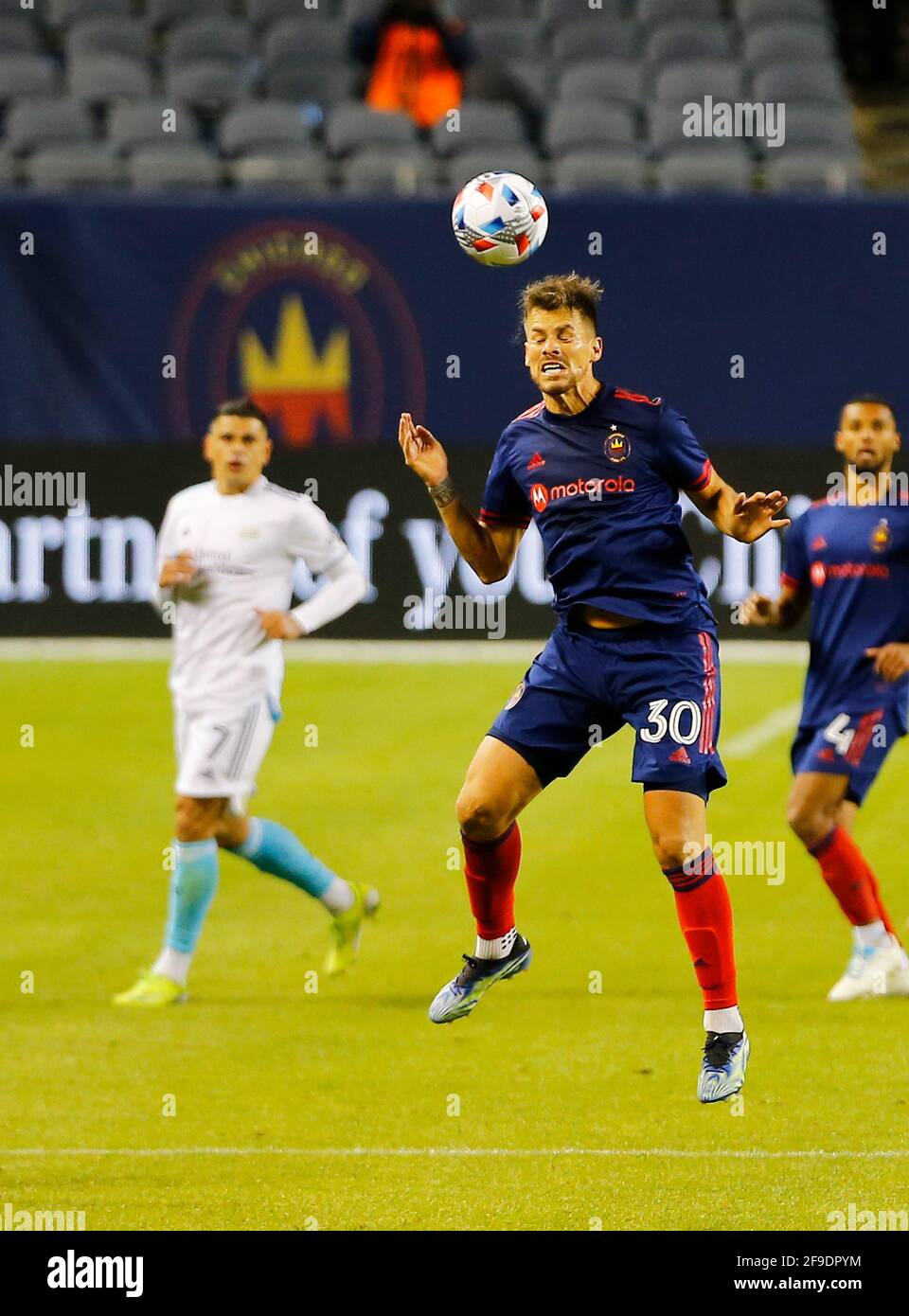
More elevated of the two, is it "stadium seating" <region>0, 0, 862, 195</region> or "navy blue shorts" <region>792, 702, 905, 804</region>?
"stadium seating" <region>0, 0, 862, 195</region>

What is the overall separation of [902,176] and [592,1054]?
41.9 feet

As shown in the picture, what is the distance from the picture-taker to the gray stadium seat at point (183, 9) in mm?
19328

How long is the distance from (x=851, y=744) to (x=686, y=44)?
1182 cm

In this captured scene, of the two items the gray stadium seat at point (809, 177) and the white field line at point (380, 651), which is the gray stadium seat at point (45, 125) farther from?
the gray stadium seat at point (809, 177)

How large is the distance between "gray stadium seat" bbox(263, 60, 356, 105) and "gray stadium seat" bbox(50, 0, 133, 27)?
1.69 m

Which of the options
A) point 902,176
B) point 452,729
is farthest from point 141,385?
point 902,176

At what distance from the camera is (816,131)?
59.2 ft

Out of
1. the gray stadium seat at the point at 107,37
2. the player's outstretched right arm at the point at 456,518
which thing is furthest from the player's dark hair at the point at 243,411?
the gray stadium seat at the point at 107,37

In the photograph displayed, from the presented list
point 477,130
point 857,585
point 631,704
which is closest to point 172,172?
point 477,130

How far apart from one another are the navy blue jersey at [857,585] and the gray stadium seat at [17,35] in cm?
1229

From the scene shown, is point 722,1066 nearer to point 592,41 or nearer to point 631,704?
point 631,704

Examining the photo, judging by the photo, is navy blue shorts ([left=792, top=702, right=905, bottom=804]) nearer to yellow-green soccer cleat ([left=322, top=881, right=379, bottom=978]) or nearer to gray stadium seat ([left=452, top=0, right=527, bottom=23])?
yellow-green soccer cleat ([left=322, top=881, right=379, bottom=978])

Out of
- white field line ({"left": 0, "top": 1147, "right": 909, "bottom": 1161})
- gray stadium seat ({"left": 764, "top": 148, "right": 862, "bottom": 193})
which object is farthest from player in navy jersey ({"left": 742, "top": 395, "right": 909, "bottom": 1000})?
gray stadium seat ({"left": 764, "top": 148, "right": 862, "bottom": 193})

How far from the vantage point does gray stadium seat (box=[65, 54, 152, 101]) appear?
18531 mm
